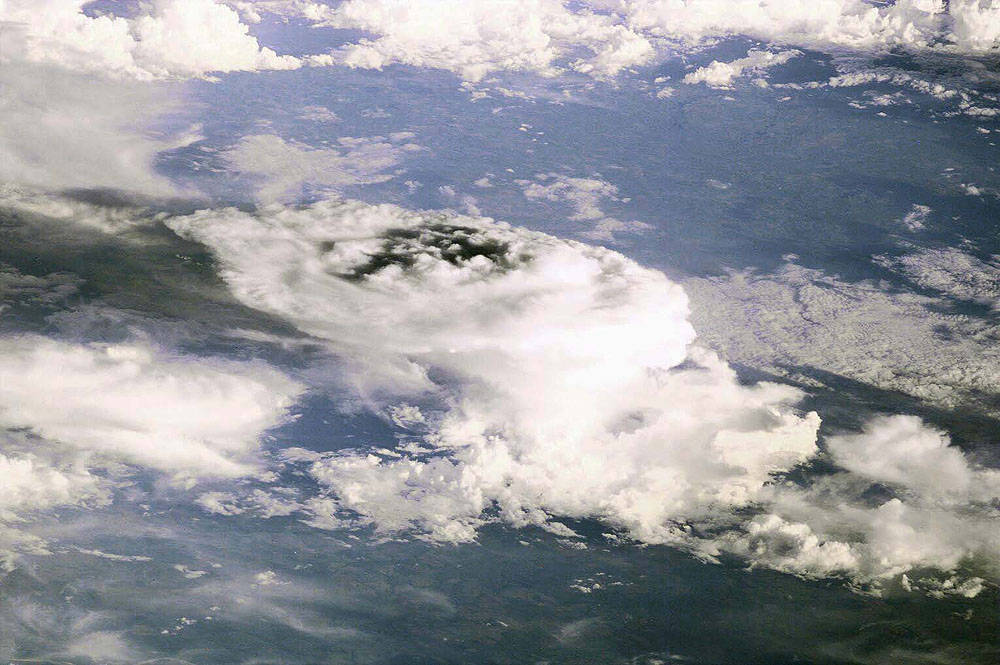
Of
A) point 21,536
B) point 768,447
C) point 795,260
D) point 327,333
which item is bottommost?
point 21,536

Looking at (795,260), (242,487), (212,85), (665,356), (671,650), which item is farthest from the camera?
(212,85)

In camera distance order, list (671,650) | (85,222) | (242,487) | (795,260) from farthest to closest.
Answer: (795,260)
(85,222)
(242,487)
(671,650)

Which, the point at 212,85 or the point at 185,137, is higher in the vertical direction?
the point at 212,85

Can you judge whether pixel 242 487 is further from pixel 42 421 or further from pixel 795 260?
pixel 795 260

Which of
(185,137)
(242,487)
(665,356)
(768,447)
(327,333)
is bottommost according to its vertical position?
(242,487)

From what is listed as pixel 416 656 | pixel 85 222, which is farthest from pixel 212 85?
pixel 416 656

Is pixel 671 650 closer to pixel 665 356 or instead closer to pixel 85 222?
pixel 665 356

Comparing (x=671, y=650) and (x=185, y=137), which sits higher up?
(x=185, y=137)

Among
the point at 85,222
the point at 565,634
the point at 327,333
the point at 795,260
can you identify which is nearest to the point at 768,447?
the point at 565,634

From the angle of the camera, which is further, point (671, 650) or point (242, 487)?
point (242, 487)
